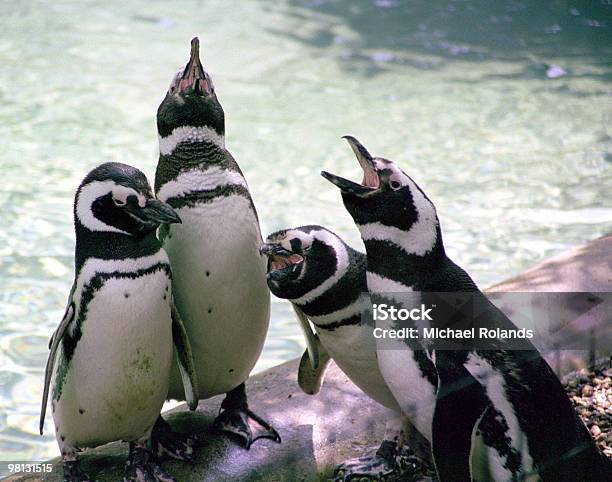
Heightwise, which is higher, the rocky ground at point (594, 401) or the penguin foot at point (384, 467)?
the rocky ground at point (594, 401)

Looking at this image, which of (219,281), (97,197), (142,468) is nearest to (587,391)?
(219,281)

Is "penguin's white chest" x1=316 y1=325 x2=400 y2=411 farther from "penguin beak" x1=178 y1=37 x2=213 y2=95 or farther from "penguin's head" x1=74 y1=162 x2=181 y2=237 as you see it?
"penguin beak" x1=178 y1=37 x2=213 y2=95

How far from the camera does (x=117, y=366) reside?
6.44ft

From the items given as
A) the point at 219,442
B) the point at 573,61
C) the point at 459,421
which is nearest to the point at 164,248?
the point at 219,442

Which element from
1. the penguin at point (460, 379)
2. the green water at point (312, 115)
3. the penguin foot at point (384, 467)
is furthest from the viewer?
the green water at point (312, 115)

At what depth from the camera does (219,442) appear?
7.57ft

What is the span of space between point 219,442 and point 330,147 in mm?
4016

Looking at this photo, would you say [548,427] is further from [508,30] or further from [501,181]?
[508,30]

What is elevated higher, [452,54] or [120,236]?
[120,236]

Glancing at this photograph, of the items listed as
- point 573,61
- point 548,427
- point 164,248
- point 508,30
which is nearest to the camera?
point 548,427

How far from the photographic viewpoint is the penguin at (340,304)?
2033mm

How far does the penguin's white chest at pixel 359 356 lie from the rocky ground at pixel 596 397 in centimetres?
59

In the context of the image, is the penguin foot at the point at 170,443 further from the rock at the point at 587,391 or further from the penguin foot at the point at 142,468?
the rock at the point at 587,391

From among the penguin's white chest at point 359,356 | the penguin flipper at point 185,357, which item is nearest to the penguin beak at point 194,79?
the penguin flipper at point 185,357
